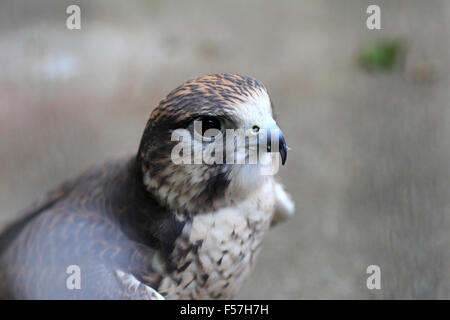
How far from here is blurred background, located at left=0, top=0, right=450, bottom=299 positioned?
12.8ft

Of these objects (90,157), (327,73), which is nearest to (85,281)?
(90,157)

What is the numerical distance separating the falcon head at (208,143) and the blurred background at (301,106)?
174 centimetres

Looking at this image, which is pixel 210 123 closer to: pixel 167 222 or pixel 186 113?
pixel 186 113

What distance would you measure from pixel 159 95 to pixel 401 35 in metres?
2.89

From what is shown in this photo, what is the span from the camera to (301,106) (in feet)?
18.0

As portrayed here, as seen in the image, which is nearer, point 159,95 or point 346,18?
point 159,95

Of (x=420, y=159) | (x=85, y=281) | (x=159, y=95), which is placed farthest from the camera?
(x=159, y=95)

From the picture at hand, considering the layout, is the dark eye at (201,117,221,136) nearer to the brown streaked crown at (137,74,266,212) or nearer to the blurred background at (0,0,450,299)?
the brown streaked crown at (137,74,266,212)

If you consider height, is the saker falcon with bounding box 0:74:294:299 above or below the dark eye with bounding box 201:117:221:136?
below

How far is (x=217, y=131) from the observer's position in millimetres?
2004

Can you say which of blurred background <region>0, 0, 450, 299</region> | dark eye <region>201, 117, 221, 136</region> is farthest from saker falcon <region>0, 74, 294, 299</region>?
blurred background <region>0, 0, 450, 299</region>

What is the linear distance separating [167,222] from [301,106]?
352 cm

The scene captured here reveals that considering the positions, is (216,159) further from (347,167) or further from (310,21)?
(310,21)
